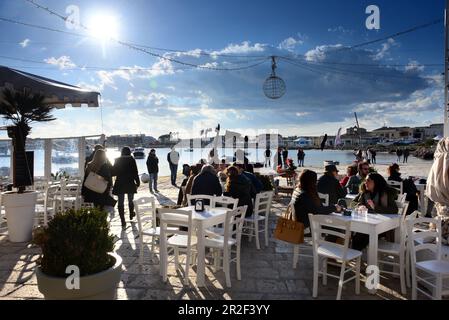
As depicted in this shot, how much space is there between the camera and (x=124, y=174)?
662 centimetres

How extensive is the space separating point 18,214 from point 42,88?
2.09 meters

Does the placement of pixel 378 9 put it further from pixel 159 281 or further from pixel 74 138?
pixel 74 138

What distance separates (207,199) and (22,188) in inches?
124

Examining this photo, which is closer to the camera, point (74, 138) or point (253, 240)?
point (253, 240)

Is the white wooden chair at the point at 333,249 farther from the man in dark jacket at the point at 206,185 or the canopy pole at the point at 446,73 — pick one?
the canopy pole at the point at 446,73

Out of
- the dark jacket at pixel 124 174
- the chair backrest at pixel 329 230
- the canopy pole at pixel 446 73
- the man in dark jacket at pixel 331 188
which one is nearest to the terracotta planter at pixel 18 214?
the dark jacket at pixel 124 174

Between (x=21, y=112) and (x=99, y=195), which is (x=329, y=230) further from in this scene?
(x=21, y=112)

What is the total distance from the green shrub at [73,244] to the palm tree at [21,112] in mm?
3717

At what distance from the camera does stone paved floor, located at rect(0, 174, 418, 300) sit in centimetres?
352

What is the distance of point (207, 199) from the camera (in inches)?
210

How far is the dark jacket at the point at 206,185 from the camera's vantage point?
5410mm

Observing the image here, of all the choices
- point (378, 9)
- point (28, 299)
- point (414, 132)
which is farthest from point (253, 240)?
point (414, 132)

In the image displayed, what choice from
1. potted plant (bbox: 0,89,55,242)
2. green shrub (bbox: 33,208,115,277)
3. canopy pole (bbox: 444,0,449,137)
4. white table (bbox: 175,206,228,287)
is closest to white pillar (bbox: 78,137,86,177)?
potted plant (bbox: 0,89,55,242)

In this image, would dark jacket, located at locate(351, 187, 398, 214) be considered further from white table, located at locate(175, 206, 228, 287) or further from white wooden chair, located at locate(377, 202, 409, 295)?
white table, located at locate(175, 206, 228, 287)
